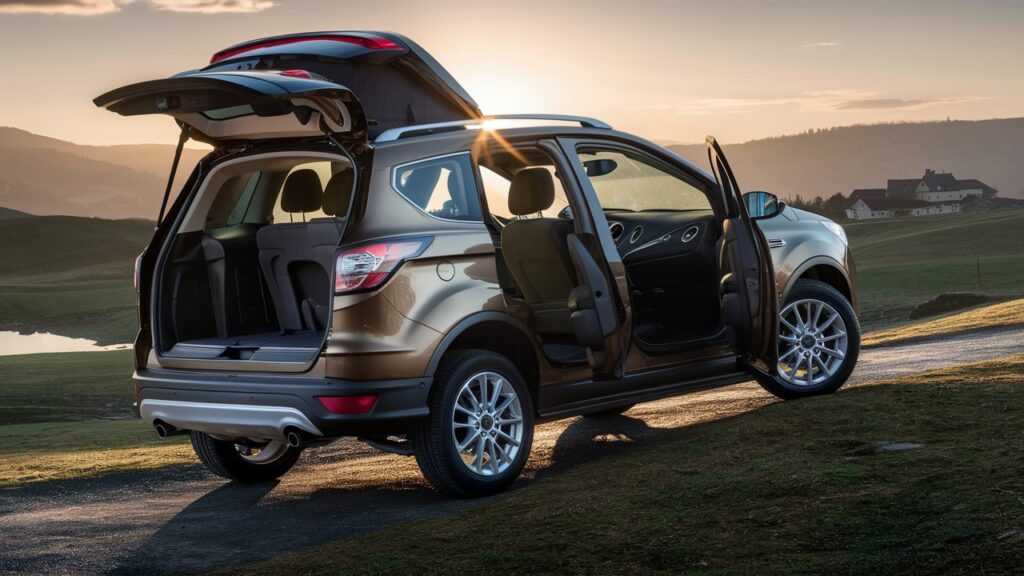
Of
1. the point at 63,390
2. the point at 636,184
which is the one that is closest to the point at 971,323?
the point at 636,184

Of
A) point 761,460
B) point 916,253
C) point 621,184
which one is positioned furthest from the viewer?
point 916,253

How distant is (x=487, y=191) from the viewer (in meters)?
7.88

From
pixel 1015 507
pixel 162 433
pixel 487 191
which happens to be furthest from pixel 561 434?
pixel 1015 507

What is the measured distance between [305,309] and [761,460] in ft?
10.1

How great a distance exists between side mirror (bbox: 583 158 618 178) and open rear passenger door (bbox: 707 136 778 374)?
0.71 meters

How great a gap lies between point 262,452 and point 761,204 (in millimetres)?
4084

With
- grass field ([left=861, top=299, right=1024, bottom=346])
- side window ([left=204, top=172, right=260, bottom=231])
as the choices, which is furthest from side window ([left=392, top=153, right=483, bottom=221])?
grass field ([left=861, top=299, right=1024, bottom=346])

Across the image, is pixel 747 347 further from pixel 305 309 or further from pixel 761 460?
pixel 305 309

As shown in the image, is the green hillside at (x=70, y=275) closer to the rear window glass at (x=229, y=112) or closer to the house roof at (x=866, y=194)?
the rear window glass at (x=229, y=112)

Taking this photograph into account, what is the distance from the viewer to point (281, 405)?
6840 millimetres

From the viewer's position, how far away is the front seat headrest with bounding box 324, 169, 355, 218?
306 inches

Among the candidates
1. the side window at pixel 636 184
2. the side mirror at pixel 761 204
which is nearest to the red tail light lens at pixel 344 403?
the side window at pixel 636 184

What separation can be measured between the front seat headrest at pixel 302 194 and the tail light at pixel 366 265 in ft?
4.49

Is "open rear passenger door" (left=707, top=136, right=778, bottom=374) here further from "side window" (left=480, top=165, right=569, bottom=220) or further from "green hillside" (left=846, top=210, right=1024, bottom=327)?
"green hillside" (left=846, top=210, right=1024, bottom=327)
